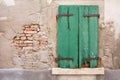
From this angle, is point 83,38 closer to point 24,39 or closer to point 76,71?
point 76,71

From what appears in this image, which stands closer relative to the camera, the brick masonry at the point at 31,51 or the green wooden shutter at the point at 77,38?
the green wooden shutter at the point at 77,38

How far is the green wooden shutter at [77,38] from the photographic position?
6.12 m

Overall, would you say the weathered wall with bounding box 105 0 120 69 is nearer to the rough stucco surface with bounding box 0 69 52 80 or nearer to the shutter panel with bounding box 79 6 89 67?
the shutter panel with bounding box 79 6 89 67

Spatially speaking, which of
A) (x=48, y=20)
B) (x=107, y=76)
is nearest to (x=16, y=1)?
(x=48, y=20)

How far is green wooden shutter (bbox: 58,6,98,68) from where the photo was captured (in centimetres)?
612

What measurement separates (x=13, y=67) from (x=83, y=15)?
1.70 meters

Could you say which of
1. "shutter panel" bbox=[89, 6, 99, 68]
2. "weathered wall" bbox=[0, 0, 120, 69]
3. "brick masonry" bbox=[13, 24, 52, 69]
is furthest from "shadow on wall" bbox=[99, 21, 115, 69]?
"brick masonry" bbox=[13, 24, 52, 69]

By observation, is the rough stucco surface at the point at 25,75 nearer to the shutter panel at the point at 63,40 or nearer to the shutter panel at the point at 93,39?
the shutter panel at the point at 63,40

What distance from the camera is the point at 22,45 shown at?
6250mm

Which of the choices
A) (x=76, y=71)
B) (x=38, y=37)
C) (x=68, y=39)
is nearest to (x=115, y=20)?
(x=68, y=39)

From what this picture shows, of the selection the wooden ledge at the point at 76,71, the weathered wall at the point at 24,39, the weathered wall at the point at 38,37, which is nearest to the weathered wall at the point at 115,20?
the weathered wall at the point at 38,37

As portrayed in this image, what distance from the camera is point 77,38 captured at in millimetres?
6133

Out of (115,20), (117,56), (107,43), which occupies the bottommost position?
(117,56)

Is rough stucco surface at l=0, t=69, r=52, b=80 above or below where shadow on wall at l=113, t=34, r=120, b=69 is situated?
below
